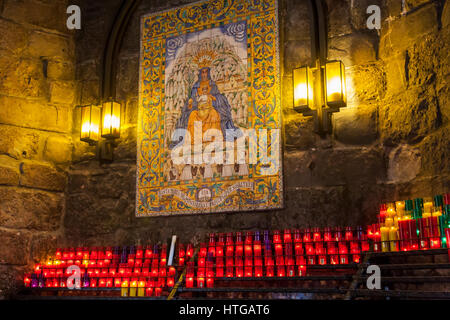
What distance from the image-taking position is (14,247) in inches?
175

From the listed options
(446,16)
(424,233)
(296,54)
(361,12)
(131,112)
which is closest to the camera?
(424,233)

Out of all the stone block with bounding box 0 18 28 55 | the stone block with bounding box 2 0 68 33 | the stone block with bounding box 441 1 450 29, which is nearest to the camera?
the stone block with bounding box 441 1 450 29

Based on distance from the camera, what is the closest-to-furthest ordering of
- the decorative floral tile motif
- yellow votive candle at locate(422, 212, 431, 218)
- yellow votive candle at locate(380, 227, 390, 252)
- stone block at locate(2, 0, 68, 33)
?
1. yellow votive candle at locate(422, 212, 431, 218)
2. yellow votive candle at locate(380, 227, 390, 252)
3. the decorative floral tile motif
4. stone block at locate(2, 0, 68, 33)

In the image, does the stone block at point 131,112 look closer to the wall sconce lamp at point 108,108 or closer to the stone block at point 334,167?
the wall sconce lamp at point 108,108

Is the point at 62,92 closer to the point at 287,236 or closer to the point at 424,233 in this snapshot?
the point at 287,236

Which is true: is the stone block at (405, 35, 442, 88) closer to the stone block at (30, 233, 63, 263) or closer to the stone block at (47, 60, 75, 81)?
the stone block at (47, 60, 75, 81)

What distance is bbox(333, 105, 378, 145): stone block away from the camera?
3914 mm

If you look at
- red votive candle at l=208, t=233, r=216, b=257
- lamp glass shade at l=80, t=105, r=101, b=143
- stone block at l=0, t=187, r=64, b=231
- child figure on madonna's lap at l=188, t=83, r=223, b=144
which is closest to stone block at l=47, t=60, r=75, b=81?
lamp glass shade at l=80, t=105, r=101, b=143

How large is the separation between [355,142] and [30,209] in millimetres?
2879

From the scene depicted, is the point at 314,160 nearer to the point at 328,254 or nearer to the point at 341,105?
the point at 341,105

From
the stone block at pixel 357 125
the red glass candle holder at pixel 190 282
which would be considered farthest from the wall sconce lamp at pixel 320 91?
the red glass candle holder at pixel 190 282

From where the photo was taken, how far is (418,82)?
3680 millimetres

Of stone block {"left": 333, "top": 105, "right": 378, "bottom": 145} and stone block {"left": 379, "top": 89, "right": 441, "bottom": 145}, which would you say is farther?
stone block {"left": 333, "top": 105, "right": 378, "bottom": 145}

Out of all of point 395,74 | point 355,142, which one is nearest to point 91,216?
point 355,142
